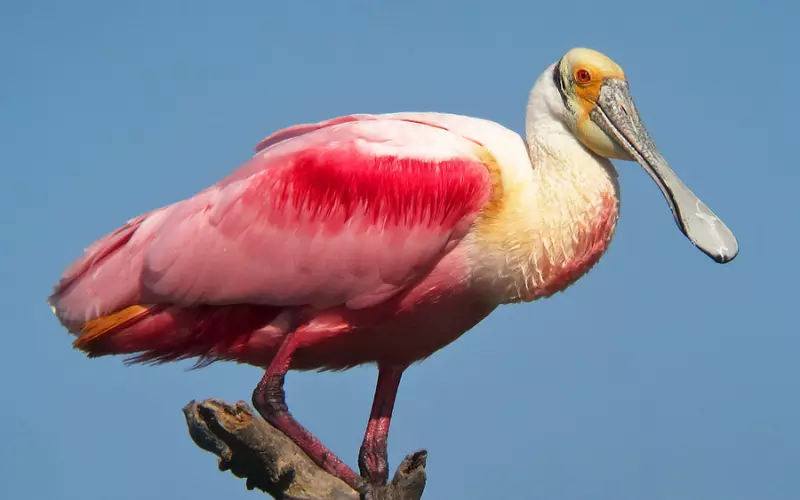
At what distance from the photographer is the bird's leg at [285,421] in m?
8.77

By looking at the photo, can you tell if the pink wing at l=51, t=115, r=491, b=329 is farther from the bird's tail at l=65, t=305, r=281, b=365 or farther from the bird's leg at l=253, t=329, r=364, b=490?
the bird's leg at l=253, t=329, r=364, b=490

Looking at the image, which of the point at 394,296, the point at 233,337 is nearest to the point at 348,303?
the point at 394,296

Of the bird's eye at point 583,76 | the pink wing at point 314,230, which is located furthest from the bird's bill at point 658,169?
the pink wing at point 314,230

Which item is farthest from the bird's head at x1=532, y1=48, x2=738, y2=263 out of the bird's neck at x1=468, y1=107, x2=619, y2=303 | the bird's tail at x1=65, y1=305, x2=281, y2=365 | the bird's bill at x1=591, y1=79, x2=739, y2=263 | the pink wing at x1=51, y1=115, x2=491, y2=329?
the bird's tail at x1=65, y1=305, x2=281, y2=365

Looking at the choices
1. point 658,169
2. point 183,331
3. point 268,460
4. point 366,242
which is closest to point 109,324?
point 183,331

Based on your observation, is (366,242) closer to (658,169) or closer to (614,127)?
(614,127)

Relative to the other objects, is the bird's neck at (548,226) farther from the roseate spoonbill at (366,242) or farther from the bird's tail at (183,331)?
the bird's tail at (183,331)

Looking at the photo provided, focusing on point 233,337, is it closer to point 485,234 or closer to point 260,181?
point 260,181

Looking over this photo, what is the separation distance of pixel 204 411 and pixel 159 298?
4.65 feet

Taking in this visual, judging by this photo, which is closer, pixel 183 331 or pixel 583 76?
pixel 183 331

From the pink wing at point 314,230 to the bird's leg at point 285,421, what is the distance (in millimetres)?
488

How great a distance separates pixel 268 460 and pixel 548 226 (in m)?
2.39

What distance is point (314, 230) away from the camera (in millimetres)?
8984

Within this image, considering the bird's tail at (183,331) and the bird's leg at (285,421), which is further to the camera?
the bird's tail at (183,331)
